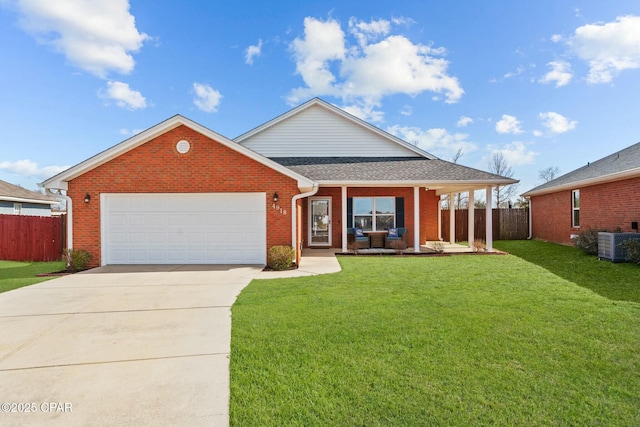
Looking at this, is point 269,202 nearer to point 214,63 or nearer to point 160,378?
point 160,378

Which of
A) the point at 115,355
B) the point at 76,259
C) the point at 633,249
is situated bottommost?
the point at 115,355

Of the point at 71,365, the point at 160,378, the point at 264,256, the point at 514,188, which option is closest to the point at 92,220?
the point at 264,256

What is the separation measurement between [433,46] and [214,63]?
1035 cm

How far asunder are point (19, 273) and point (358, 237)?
38.2 ft

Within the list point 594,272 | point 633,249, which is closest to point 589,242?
point 633,249

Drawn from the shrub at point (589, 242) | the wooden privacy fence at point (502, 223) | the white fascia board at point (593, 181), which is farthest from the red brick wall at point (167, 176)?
the wooden privacy fence at point (502, 223)

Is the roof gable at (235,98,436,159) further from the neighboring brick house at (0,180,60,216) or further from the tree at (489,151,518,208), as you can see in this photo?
the tree at (489,151,518,208)

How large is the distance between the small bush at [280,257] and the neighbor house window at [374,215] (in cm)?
545

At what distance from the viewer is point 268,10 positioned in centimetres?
1388

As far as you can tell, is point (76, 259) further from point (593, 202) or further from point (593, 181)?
point (593, 202)

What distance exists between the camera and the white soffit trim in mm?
10086

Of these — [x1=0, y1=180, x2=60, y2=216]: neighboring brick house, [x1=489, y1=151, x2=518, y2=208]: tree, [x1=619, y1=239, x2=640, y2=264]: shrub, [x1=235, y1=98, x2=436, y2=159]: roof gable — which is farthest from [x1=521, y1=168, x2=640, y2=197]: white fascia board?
[x1=0, y1=180, x2=60, y2=216]: neighboring brick house

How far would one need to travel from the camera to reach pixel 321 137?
16.0 meters

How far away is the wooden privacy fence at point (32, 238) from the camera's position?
12.8 meters
